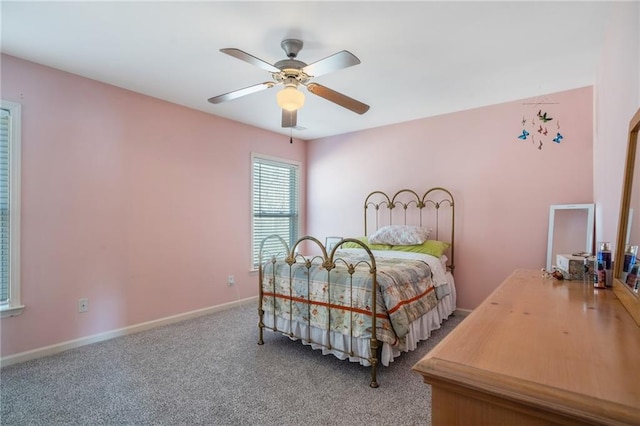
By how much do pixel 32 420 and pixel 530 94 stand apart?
4.79m

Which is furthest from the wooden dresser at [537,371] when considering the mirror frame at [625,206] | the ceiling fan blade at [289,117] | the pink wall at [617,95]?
the ceiling fan blade at [289,117]

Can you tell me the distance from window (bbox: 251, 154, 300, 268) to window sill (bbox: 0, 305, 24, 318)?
2.43 meters

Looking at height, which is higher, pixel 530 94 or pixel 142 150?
pixel 530 94

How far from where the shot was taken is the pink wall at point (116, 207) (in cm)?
271

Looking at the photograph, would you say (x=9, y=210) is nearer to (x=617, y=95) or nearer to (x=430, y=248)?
(x=430, y=248)

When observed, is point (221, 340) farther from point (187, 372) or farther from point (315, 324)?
point (315, 324)

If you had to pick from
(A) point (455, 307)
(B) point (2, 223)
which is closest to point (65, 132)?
(B) point (2, 223)

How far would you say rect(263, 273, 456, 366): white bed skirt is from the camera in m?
2.38

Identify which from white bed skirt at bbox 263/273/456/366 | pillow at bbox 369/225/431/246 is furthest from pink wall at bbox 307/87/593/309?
white bed skirt at bbox 263/273/456/366

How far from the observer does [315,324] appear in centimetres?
263

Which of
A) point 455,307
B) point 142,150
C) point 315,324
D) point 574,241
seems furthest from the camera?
point 455,307

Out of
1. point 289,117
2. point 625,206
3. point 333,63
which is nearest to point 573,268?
point 625,206

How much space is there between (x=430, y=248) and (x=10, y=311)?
3841mm

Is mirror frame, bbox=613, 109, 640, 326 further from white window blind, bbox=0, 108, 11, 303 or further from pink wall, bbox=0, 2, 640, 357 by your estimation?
white window blind, bbox=0, 108, 11, 303
